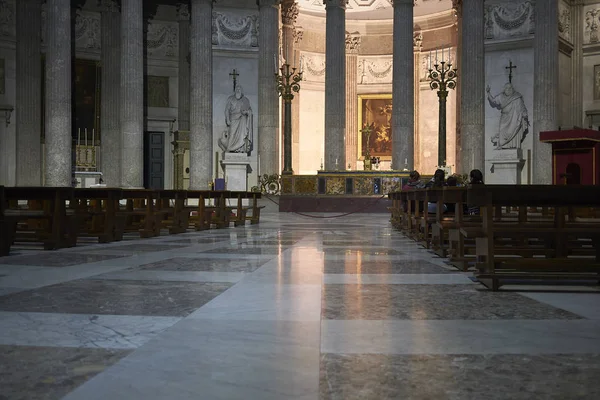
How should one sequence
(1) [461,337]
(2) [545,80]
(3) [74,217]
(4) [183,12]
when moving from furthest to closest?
(4) [183,12] < (2) [545,80] < (3) [74,217] < (1) [461,337]

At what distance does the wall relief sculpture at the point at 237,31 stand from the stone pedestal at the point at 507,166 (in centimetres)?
1101

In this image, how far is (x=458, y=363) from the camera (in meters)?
2.69

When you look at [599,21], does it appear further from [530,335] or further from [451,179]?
[530,335]

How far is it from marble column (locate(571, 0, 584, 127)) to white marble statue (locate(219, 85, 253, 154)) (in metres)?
13.6

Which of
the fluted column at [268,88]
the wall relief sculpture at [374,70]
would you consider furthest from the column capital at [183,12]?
the wall relief sculpture at [374,70]

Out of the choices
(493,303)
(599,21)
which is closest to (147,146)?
(599,21)

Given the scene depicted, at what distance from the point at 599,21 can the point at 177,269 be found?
25208mm

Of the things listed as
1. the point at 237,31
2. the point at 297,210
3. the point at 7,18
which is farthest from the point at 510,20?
the point at 7,18

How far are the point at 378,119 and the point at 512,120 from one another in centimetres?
1133

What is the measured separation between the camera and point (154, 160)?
29203 millimetres

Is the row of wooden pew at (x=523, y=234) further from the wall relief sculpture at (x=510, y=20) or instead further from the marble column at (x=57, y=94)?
the wall relief sculpture at (x=510, y=20)

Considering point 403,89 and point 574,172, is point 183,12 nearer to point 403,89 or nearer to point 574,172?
point 403,89

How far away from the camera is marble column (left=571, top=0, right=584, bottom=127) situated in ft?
86.3

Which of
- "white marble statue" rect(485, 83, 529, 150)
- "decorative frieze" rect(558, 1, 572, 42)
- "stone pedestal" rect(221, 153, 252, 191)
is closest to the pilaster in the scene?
"stone pedestal" rect(221, 153, 252, 191)
